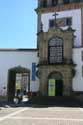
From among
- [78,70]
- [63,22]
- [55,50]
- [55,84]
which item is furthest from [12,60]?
[78,70]

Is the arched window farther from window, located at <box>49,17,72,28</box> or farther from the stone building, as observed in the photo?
window, located at <box>49,17,72,28</box>

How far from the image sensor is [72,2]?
42000 mm

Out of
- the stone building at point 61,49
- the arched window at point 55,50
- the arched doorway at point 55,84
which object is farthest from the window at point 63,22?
the arched doorway at point 55,84

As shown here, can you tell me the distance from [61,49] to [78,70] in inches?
146

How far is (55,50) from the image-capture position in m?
40.6

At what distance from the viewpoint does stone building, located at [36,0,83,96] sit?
3884 centimetres

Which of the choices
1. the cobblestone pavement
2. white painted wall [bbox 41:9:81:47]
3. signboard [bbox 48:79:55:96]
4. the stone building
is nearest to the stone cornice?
the stone building

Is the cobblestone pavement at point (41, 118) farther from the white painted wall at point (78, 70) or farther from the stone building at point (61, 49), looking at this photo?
the stone building at point (61, 49)

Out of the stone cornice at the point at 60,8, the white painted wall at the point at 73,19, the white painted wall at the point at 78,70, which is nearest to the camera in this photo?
the white painted wall at the point at 78,70

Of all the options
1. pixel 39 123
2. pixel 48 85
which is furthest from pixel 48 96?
pixel 39 123

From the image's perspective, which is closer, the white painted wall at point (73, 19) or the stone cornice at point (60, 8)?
the white painted wall at point (73, 19)

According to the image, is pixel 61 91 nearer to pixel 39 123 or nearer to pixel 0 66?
pixel 0 66

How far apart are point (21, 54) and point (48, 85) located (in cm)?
561

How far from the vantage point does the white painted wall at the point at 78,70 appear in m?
38.4
